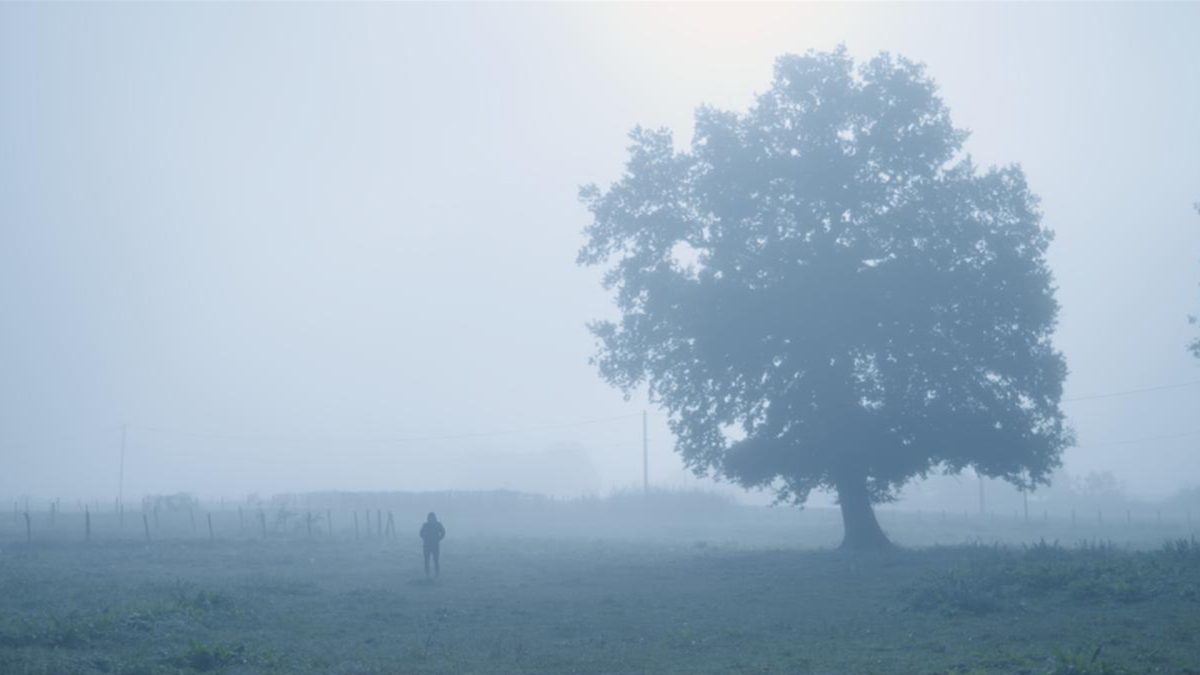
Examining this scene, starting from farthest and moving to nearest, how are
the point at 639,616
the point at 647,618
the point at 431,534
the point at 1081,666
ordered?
the point at 431,534, the point at 639,616, the point at 647,618, the point at 1081,666

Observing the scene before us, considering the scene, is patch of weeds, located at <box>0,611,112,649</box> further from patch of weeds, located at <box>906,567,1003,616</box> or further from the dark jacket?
patch of weeds, located at <box>906,567,1003,616</box>

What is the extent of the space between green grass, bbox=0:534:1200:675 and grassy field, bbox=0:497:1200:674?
64mm

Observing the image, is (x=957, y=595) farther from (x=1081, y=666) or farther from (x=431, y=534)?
(x=431, y=534)

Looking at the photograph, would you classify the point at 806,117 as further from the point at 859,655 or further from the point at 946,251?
the point at 859,655

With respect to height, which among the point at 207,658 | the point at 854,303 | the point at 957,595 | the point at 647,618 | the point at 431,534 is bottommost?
the point at 647,618

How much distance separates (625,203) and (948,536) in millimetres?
34255

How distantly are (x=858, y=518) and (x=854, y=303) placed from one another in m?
7.65

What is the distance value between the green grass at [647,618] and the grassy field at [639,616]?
2.5 inches

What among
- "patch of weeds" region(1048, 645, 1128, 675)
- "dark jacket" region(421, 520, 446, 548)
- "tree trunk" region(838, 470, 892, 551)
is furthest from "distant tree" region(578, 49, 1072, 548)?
"patch of weeds" region(1048, 645, 1128, 675)

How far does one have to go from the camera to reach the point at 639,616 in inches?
969

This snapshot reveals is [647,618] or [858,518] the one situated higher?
[858,518]

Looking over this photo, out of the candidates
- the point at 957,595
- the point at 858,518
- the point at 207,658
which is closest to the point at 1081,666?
the point at 957,595

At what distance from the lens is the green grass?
17.9 meters

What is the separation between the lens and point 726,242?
4041 cm
